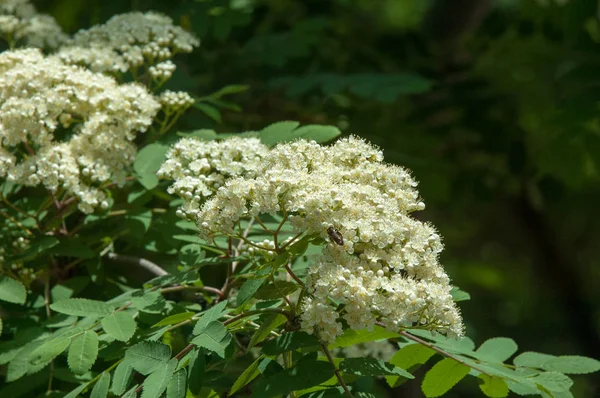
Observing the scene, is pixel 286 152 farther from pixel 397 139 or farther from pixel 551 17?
pixel 551 17

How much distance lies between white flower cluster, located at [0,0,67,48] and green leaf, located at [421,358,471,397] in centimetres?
251

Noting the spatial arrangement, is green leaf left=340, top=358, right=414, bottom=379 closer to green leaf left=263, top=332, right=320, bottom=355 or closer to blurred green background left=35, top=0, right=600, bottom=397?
green leaf left=263, top=332, right=320, bottom=355

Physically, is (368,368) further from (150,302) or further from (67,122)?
(67,122)

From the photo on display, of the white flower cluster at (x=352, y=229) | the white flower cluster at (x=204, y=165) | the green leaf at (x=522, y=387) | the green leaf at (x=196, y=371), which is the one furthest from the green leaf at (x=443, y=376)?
the white flower cluster at (x=204, y=165)

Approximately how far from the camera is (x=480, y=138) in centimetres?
607

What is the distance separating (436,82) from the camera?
18.6ft

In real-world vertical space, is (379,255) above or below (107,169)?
above

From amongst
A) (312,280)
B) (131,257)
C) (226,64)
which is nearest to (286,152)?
(312,280)

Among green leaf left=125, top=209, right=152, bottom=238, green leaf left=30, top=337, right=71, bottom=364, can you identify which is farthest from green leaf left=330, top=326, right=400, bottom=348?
green leaf left=125, top=209, right=152, bottom=238

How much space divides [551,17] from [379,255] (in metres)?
3.86

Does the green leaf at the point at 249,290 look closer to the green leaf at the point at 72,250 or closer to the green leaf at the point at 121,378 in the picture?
the green leaf at the point at 121,378

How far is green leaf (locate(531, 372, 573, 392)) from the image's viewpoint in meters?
2.79

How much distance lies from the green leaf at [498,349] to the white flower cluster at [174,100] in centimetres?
154

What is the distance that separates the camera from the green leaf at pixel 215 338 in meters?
2.41
